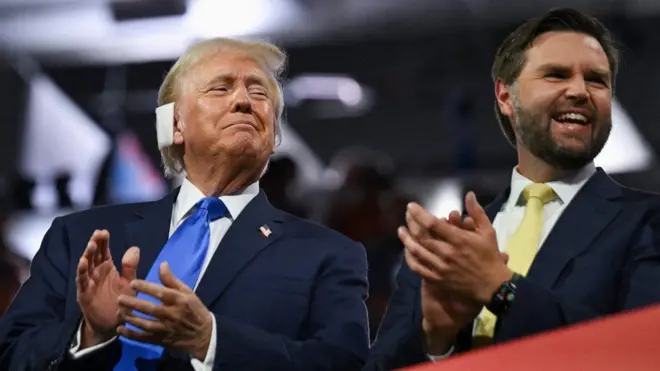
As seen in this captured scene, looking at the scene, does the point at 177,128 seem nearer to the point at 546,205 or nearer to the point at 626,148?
the point at 546,205

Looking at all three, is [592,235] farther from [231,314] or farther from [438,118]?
[438,118]

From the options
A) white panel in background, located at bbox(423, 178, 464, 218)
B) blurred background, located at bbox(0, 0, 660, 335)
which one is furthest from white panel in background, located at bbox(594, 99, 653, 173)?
white panel in background, located at bbox(423, 178, 464, 218)

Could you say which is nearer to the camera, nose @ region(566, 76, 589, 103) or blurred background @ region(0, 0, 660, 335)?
nose @ region(566, 76, 589, 103)

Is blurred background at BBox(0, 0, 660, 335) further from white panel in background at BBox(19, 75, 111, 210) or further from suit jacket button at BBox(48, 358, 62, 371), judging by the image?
suit jacket button at BBox(48, 358, 62, 371)

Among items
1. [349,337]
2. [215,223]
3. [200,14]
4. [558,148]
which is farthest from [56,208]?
[558,148]

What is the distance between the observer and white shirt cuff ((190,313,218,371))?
1467mm

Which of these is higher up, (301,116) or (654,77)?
(654,77)

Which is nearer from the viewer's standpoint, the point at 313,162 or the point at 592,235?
the point at 592,235

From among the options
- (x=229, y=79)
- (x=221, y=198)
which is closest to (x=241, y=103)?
(x=229, y=79)

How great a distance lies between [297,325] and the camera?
1.58 metres

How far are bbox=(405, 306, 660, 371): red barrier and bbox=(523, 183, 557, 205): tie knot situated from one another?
1.00 feet

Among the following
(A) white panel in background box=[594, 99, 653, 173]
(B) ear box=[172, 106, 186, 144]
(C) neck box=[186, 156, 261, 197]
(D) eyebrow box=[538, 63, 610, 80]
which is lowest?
(A) white panel in background box=[594, 99, 653, 173]

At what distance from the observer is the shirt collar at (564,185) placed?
60.8 inches

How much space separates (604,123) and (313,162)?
141 cm
